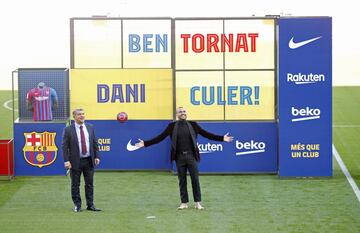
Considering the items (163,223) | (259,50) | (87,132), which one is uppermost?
(259,50)

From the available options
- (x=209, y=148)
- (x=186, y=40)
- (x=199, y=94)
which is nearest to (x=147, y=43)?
(x=186, y=40)

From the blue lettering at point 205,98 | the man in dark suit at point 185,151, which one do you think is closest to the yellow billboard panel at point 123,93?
the blue lettering at point 205,98

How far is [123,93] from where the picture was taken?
2308 cm

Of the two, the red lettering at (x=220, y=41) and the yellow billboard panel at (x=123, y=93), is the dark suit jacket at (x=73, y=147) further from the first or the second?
the red lettering at (x=220, y=41)

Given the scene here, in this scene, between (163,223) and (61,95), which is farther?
(61,95)

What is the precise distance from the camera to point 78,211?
17906 millimetres

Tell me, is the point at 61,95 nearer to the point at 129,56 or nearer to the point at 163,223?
the point at 129,56

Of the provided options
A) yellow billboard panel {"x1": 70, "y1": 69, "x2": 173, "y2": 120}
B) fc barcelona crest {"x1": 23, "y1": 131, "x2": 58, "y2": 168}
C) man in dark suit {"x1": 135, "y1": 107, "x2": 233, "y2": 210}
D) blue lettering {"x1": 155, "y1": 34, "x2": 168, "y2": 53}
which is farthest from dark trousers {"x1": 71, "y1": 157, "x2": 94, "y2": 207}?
blue lettering {"x1": 155, "y1": 34, "x2": 168, "y2": 53}

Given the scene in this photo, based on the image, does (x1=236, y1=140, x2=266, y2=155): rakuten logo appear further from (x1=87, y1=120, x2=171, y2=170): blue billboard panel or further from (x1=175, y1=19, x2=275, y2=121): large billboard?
(x1=87, y1=120, x2=171, y2=170): blue billboard panel

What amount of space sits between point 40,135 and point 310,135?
18.0ft

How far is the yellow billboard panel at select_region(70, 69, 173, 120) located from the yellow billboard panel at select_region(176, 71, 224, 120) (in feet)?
0.96

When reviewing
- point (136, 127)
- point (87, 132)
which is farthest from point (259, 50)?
point (87, 132)

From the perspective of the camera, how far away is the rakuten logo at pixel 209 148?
22.5 m

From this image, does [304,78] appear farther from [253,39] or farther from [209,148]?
[209,148]
